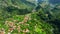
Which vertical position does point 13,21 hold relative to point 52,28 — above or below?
above

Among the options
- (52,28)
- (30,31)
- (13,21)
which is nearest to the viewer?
(30,31)

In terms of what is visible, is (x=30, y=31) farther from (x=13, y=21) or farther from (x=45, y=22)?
(x=45, y=22)

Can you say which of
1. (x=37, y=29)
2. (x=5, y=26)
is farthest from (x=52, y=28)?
(x=5, y=26)

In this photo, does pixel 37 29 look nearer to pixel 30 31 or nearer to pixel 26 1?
pixel 30 31

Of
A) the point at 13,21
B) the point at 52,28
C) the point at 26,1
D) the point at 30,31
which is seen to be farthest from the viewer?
the point at 26,1

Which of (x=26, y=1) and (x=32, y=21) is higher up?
(x=32, y=21)

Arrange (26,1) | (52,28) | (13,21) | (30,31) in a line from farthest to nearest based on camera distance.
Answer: (26,1)
(52,28)
(13,21)
(30,31)

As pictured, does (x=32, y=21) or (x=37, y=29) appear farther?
(x=32, y=21)

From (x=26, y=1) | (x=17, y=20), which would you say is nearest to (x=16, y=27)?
(x=17, y=20)

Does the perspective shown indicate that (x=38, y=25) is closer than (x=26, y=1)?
Yes
